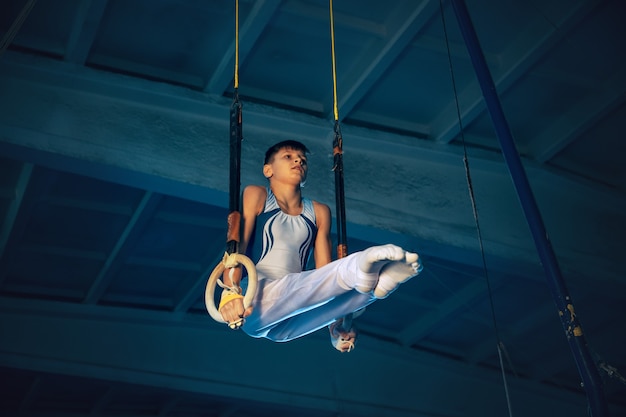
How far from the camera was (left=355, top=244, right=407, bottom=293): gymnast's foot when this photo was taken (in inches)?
151

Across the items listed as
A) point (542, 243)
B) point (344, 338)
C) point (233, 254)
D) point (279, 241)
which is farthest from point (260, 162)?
point (542, 243)

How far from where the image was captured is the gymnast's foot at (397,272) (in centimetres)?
390

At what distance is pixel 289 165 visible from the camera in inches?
198

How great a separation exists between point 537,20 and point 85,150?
3.62 m

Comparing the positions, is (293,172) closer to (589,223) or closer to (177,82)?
(177,82)

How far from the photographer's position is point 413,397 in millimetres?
10805

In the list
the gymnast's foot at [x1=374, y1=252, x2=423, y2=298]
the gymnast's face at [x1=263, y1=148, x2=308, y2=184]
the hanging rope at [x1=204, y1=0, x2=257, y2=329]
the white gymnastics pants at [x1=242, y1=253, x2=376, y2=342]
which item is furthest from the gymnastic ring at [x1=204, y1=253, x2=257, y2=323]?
the gymnast's face at [x1=263, y1=148, x2=308, y2=184]

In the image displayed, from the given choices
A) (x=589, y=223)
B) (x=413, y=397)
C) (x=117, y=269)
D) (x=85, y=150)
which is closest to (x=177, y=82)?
(x=85, y=150)

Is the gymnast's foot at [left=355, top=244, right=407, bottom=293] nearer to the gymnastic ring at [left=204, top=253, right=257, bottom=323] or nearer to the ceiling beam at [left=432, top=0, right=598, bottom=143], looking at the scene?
the gymnastic ring at [left=204, top=253, right=257, bottom=323]

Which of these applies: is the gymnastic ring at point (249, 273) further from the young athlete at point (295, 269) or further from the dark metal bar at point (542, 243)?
the dark metal bar at point (542, 243)

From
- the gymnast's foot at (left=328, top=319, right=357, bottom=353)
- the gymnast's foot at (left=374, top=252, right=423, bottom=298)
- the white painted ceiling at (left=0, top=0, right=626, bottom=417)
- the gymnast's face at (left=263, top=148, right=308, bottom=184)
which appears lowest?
the gymnast's foot at (left=374, top=252, right=423, bottom=298)

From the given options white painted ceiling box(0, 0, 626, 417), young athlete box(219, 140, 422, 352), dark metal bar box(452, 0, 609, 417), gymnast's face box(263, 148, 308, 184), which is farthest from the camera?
white painted ceiling box(0, 0, 626, 417)

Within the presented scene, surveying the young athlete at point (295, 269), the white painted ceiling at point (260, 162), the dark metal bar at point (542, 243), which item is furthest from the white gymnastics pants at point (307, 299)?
the white painted ceiling at point (260, 162)

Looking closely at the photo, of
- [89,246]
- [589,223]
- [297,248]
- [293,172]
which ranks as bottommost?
[297,248]
